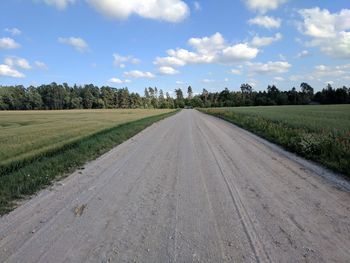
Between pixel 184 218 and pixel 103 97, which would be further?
pixel 103 97

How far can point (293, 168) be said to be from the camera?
9.07 m

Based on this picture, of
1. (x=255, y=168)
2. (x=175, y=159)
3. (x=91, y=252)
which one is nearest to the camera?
(x=91, y=252)

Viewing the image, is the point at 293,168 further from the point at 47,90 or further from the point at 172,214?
the point at 47,90

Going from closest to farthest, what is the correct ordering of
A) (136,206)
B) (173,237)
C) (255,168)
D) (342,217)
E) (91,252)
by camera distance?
(91,252)
(173,237)
(342,217)
(136,206)
(255,168)

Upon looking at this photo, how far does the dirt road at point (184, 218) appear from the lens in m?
3.84

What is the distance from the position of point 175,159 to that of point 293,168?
365 centimetres

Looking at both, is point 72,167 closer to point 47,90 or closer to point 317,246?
point 317,246

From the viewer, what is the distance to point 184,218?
5000 millimetres

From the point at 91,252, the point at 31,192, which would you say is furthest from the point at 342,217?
the point at 31,192

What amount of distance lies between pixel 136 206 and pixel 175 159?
4.85 meters

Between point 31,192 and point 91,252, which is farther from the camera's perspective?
point 31,192

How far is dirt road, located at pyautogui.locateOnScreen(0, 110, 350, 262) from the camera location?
3838 mm

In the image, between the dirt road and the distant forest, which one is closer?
the dirt road

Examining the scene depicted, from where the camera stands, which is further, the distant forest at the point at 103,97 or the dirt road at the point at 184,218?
the distant forest at the point at 103,97
